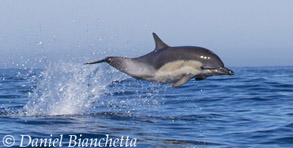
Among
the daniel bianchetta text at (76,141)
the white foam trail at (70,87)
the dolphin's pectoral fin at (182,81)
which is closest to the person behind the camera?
the daniel bianchetta text at (76,141)

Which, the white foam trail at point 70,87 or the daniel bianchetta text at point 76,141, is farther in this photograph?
the white foam trail at point 70,87

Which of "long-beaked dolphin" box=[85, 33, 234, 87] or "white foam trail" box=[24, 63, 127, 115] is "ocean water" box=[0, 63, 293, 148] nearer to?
"white foam trail" box=[24, 63, 127, 115]

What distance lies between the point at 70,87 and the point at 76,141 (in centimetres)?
558

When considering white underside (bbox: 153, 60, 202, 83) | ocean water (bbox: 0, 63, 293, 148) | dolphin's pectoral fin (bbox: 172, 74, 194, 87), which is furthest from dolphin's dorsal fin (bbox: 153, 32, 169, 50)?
ocean water (bbox: 0, 63, 293, 148)

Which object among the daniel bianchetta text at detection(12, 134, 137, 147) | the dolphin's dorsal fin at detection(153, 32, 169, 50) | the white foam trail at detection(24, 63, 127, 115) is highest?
the dolphin's dorsal fin at detection(153, 32, 169, 50)

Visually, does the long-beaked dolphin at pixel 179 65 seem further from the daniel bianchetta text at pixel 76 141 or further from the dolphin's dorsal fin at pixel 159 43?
the daniel bianchetta text at pixel 76 141

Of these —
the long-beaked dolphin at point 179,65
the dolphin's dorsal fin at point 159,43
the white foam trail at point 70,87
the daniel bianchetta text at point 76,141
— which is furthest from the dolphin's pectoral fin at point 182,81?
the white foam trail at point 70,87

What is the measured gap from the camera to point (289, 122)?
1160 centimetres

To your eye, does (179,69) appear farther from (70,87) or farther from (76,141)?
(70,87)

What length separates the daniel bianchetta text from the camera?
880cm

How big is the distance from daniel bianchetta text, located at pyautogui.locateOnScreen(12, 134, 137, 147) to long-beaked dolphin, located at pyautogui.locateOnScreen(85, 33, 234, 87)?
4.66 feet

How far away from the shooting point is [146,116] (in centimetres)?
1245

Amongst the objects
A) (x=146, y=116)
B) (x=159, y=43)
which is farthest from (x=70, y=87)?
(x=159, y=43)

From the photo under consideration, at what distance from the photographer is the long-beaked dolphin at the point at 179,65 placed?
966cm
